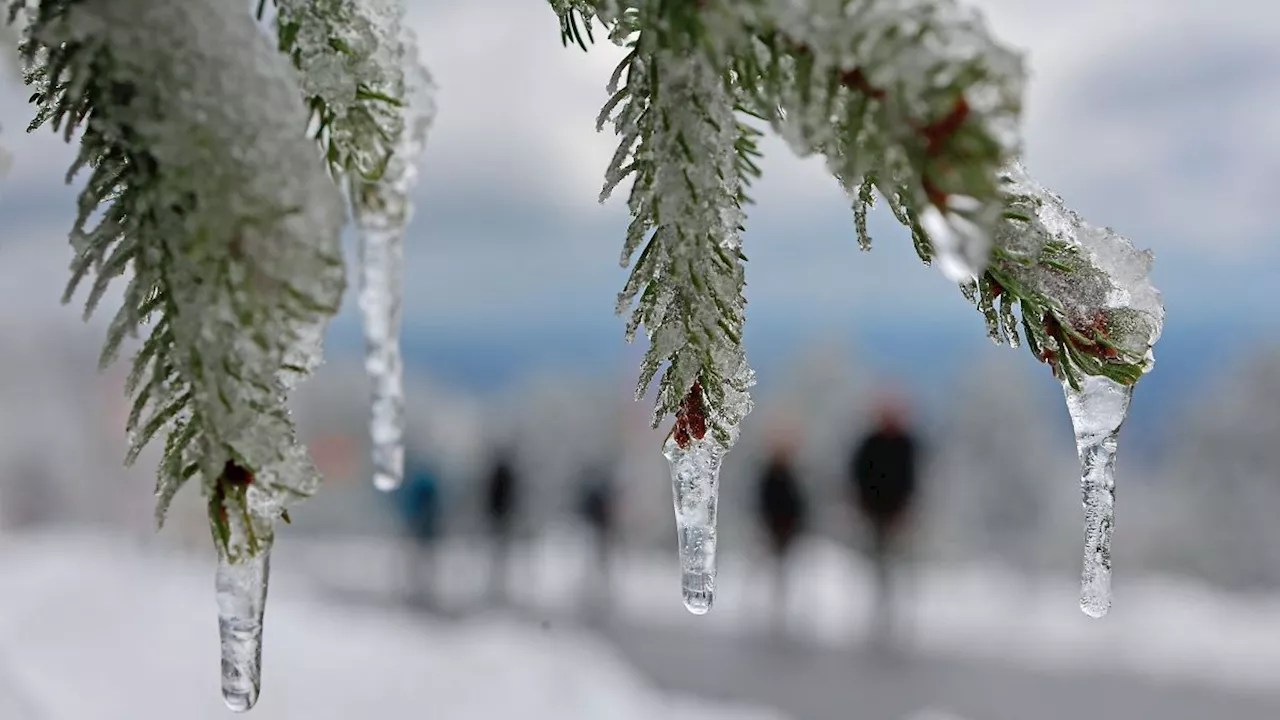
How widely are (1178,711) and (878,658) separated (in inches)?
79.1

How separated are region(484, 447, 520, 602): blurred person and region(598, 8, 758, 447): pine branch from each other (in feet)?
29.1

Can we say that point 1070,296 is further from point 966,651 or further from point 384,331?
point 966,651

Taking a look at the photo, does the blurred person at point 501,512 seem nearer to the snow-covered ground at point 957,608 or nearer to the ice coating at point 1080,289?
the snow-covered ground at point 957,608

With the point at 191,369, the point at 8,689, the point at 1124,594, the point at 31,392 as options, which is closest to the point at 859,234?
the point at 191,369

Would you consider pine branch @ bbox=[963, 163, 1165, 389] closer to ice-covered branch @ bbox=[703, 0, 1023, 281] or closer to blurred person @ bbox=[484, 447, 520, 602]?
ice-covered branch @ bbox=[703, 0, 1023, 281]

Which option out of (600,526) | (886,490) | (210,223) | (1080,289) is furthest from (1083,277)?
(600,526)

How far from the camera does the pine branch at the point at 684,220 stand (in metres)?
0.71

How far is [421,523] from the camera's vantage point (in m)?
9.88

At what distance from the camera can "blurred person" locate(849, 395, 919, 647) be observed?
784 cm

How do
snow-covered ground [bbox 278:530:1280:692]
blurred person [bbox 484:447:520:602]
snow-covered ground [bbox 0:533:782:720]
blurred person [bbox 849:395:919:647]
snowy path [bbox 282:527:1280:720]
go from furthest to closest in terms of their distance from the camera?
blurred person [bbox 484:447:520:602] < blurred person [bbox 849:395:919:647] < snow-covered ground [bbox 278:530:1280:692] < snowy path [bbox 282:527:1280:720] < snow-covered ground [bbox 0:533:782:720]

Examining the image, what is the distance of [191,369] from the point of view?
626mm

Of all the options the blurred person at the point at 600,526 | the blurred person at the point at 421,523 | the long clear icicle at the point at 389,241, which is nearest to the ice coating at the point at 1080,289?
the long clear icicle at the point at 389,241

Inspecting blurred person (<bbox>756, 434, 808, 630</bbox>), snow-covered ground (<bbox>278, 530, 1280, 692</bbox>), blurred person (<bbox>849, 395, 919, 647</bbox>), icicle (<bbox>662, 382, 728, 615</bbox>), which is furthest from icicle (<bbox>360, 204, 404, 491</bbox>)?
blurred person (<bbox>756, 434, 808, 630</bbox>)

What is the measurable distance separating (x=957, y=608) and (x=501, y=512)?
4.41 meters
